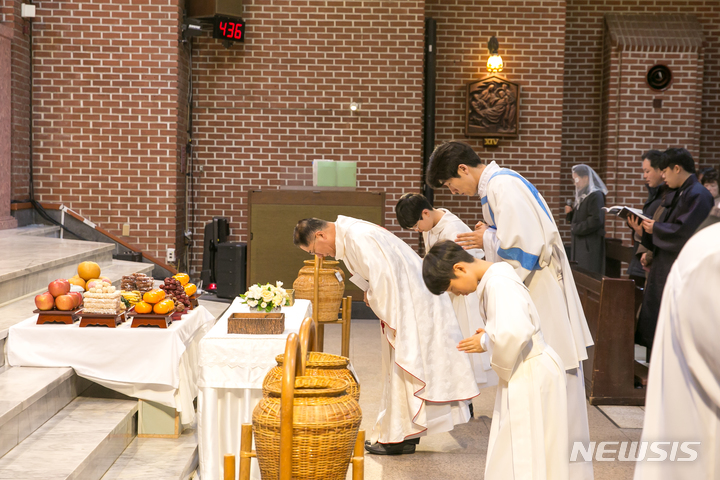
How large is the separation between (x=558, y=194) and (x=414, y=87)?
2309mm

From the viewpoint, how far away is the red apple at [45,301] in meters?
3.39

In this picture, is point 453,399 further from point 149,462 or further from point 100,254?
point 100,254

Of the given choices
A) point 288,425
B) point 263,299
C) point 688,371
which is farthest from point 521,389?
point 263,299

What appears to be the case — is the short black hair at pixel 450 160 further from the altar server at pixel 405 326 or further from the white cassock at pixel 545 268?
the altar server at pixel 405 326

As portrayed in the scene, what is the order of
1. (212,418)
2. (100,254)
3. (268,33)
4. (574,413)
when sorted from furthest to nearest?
1. (268,33)
2. (100,254)
3. (212,418)
4. (574,413)

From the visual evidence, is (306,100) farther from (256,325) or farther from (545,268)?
(545,268)

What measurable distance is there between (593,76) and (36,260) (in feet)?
23.5

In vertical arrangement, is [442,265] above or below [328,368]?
above

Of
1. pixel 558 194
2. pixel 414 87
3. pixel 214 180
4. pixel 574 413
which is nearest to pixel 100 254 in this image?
pixel 214 180

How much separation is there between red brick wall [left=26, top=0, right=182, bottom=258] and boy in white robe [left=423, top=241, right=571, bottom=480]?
5667 mm

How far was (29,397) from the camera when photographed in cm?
293

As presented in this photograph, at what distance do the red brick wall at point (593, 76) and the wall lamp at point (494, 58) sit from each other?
121cm

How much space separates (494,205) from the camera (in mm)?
3059

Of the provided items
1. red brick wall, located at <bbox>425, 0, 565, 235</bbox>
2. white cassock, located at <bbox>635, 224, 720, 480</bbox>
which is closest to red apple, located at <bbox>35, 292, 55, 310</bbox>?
white cassock, located at <bbox>635, 224, 720, 480</bbox>
